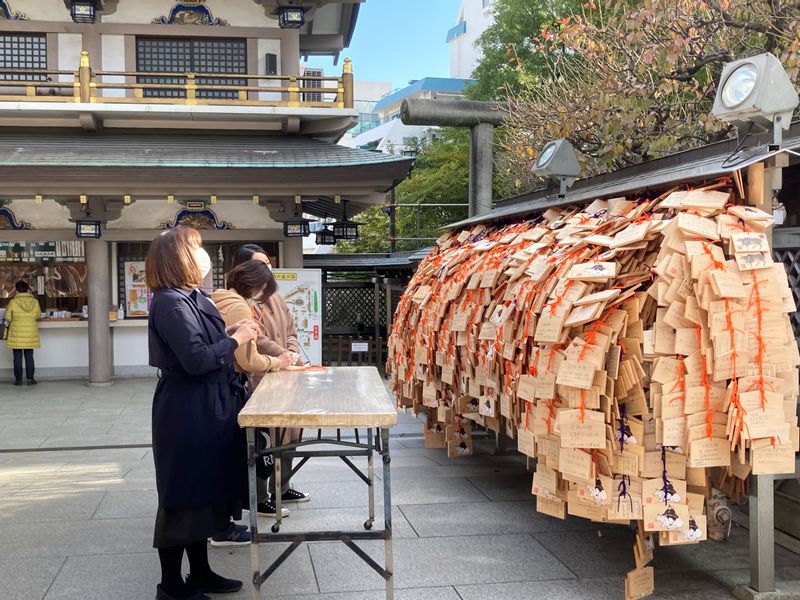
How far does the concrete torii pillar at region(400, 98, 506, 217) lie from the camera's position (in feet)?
32.8

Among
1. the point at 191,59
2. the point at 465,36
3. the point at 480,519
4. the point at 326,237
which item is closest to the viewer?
the point at 480,519

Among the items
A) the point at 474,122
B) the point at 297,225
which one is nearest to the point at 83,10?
the point at 297,225

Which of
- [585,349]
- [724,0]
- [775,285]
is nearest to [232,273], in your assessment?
[585,349]

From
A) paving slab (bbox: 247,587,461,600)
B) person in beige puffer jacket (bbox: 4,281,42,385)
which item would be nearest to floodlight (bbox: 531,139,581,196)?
paving slab (bbox: 247,587,461,600)

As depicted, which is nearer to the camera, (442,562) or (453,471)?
(442,562)

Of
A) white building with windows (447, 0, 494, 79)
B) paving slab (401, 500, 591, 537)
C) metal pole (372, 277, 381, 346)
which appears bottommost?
paving slab (401, 500, 591, 537)

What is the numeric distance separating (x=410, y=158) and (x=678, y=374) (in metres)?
8.59

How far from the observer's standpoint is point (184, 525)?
10.9ft

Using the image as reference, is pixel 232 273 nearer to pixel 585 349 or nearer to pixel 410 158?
pixel 585 349

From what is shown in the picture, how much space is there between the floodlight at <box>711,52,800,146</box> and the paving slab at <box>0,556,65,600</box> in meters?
4.22

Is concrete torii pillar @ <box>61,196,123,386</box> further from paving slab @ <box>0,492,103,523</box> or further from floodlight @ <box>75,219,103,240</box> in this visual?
paving slab @ <box>0,492,103,523</box>

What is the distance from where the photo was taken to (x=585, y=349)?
340cm

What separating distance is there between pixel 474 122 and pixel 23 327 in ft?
25.9

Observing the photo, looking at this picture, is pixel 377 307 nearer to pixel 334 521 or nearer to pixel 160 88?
pixel 160 88
